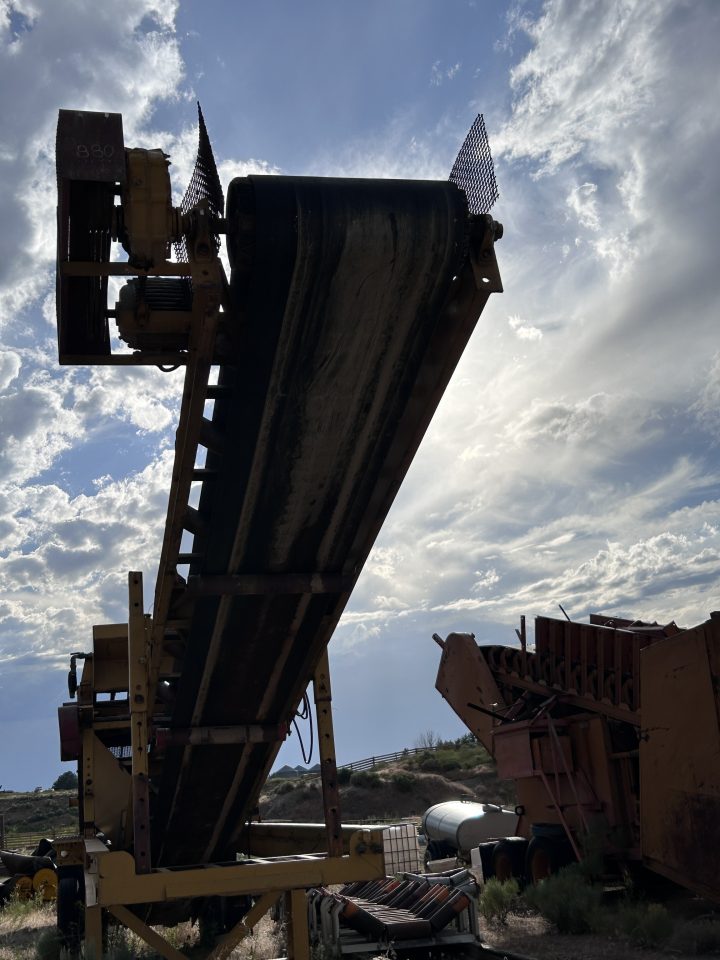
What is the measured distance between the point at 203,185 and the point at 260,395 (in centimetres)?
124

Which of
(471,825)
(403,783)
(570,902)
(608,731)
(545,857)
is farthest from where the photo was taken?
(403,783)

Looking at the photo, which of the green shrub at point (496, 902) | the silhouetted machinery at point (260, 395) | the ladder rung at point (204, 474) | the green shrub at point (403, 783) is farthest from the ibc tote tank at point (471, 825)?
the green shrub at point (403, 783)

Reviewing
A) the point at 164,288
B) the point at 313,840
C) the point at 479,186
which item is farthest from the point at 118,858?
the point at 479,186

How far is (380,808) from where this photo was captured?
125 feet

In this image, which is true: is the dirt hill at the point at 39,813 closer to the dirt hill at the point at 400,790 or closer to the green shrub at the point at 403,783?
the dirt hill at the point at 400,790

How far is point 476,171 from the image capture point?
207 inches

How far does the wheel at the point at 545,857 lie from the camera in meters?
12.9

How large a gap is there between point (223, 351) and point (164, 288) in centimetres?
49

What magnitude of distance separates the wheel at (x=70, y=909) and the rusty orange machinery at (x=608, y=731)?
633 cm

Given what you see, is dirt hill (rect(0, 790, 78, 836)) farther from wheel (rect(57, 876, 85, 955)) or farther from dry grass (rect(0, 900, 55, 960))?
wheel (rect(57, 876, 85, 955))

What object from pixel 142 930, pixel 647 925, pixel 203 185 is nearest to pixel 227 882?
pixel 142 930

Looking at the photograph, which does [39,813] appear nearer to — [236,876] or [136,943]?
[136,943]

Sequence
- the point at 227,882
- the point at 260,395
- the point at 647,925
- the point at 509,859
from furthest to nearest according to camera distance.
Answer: the point at 509,859 → the point at 647,925 → the point at 227,882 → the point at 260,395

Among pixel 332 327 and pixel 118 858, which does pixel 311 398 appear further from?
pixel 118 858
